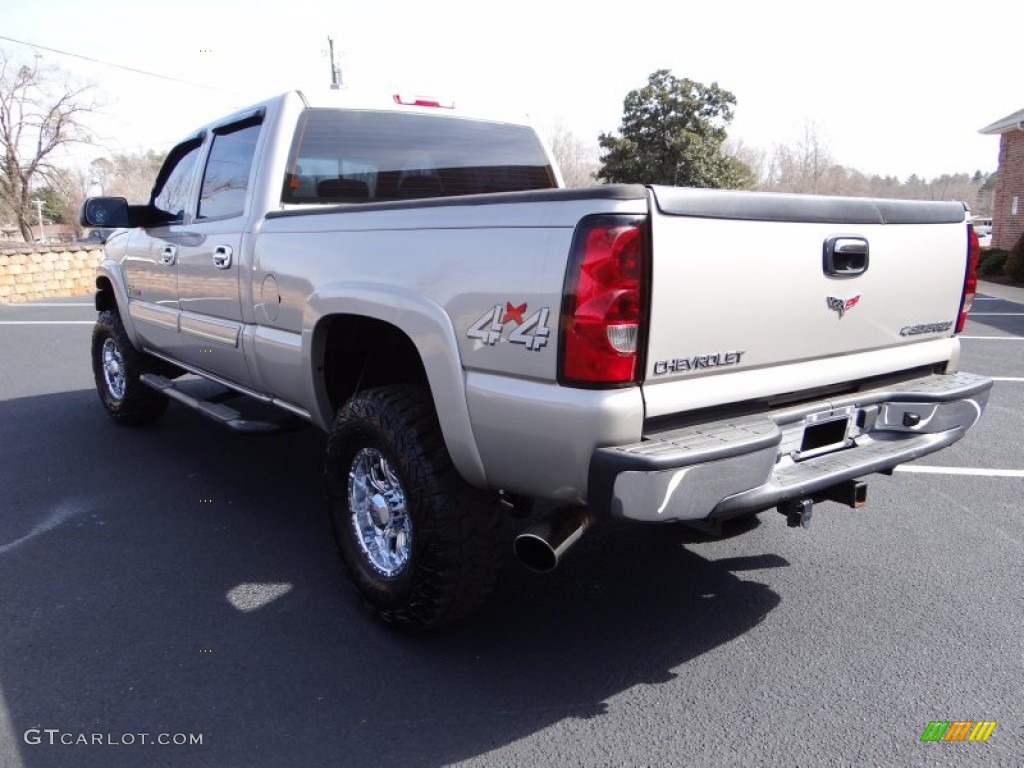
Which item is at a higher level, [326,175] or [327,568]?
[326,175]

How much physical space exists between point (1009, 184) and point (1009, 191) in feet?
0.87

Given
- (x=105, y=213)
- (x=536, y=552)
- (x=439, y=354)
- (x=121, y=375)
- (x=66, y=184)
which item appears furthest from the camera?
(x=66, y=184)

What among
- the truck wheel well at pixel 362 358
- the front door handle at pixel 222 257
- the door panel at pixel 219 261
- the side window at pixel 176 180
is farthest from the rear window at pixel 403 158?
the side window at pixel 176 180

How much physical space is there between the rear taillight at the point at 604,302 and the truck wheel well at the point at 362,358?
1.10 meters

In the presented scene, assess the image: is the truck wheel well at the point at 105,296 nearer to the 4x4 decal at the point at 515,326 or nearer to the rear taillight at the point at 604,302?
the 4x4 decal at the point at 515,326

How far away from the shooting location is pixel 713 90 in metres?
30.5

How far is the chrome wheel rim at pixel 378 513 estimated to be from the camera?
3035 mm

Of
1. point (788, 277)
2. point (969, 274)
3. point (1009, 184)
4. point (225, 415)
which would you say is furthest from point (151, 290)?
point (1009, 184)

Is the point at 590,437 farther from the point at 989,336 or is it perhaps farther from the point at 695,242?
the point at 989,336

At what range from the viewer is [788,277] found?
8.42 ft

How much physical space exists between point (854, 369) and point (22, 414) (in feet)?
21.1

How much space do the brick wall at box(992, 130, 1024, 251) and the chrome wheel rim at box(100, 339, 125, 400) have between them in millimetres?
23588

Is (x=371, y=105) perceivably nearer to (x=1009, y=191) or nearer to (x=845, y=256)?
(x=845, y=256)

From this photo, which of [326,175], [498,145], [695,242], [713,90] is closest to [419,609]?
[695,242]
